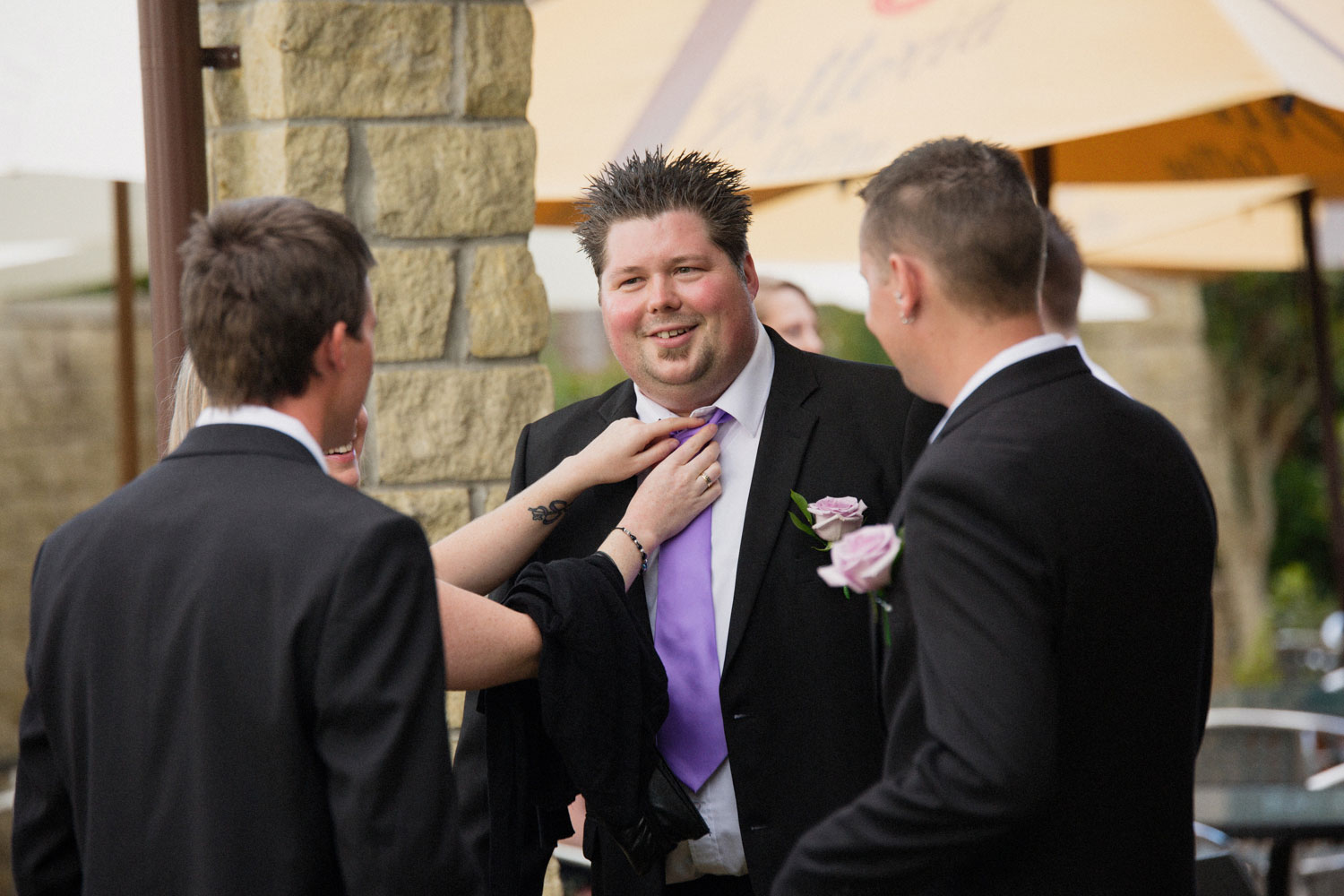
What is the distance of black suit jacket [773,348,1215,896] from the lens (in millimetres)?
1633

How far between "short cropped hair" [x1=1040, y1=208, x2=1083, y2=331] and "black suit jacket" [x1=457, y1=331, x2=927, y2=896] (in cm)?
91

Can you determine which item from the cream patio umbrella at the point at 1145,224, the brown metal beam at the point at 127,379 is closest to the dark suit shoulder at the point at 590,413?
the brown metal beam at the point at 127,379

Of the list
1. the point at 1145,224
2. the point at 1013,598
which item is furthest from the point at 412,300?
the point at 1145,224

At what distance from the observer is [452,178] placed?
124 inches

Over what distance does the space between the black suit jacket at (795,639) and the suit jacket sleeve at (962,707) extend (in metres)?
0.60

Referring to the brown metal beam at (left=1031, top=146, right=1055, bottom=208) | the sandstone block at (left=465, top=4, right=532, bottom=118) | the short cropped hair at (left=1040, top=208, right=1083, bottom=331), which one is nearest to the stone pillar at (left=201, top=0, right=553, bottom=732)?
the sandstone block at (left=465, top=4, right=532, bottom=118)

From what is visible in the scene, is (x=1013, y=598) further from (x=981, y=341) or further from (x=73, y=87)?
(x=73, y=87)

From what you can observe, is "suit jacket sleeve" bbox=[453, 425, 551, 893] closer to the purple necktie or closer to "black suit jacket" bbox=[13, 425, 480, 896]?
the purple necktie

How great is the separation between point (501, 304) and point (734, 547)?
103cm

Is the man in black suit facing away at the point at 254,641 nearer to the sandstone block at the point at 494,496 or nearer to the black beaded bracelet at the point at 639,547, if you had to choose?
the black beaded bracelet at the point at 639,547

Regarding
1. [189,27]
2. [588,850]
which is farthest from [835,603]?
[189,27]

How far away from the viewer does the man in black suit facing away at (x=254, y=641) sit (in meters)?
1.64

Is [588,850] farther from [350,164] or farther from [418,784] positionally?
[350,164]

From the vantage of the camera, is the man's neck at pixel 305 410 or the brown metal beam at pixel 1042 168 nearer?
the man's neck at pixel 305 410
